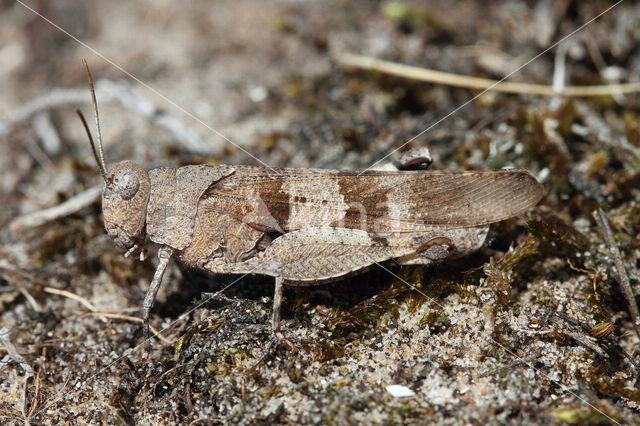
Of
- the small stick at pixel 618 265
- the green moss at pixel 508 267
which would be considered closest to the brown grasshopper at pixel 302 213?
the green moss at pixel 508 267

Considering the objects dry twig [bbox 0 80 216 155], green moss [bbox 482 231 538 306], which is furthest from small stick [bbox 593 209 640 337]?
dry twig [bbox 0 80 216 155]

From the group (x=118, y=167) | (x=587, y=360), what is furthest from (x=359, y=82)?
(x=587, y=360)

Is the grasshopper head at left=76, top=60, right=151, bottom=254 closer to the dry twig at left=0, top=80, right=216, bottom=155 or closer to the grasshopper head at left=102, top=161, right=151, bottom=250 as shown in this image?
the grasshopper head at left=102, top=161, right=151, bottom=250

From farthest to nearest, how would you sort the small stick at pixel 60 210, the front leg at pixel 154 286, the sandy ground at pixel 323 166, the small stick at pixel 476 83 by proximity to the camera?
the small stick at pixel 476 83, the small stick at pixel 60 210, the front leg at pixel 154 286, the sandy ground at pixel 323 166

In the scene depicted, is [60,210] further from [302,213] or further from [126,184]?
[302,213]

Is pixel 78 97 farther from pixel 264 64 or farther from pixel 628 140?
pixel 628 140

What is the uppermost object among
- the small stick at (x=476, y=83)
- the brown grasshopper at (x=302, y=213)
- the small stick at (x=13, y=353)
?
the small stick at (x=476, y=83)

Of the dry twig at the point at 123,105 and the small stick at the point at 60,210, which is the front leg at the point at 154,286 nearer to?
the small stick at the point at 60,210
